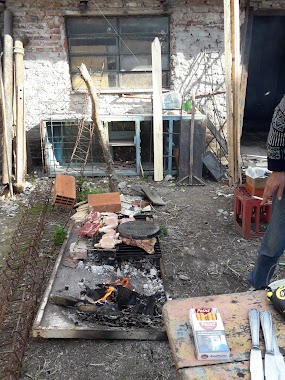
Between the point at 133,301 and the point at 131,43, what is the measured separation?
5359 mm

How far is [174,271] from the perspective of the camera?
3.97m

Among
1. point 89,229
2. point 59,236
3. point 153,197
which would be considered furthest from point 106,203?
point 153,197

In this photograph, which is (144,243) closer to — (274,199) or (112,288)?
(112,288)

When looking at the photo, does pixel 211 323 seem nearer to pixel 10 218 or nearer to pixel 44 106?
pixel 10 218

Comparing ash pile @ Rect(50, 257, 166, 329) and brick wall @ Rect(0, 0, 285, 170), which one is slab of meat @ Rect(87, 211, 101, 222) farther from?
brick wall @ Rect(0, 0, 285, 170)

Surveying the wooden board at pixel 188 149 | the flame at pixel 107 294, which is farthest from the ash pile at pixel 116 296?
the wooden board at pixel 188 149

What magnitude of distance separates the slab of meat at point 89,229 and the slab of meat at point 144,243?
440 millimetres

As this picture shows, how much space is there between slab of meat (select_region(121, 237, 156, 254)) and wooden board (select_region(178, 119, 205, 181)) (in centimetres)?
269

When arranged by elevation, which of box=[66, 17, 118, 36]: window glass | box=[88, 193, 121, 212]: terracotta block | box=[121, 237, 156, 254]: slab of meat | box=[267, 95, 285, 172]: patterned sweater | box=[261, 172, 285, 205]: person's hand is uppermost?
box=[66, 17, 118, 36]: window glass

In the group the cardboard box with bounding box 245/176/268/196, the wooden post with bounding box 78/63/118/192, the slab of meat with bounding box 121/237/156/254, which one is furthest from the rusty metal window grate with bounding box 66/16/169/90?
the slab of meat with bounding box 121/237/156/254

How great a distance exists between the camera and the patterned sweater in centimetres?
249

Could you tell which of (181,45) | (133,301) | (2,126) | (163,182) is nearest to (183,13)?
(181,45)

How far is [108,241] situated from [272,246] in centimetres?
186

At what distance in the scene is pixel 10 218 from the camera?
17.5 ft
